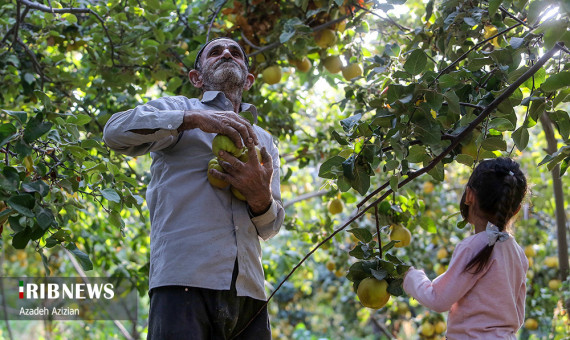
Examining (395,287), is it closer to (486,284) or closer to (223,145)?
(486,284)

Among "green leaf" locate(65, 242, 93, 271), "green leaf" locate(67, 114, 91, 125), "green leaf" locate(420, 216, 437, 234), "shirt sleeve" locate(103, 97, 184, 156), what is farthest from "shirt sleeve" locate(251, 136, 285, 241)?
"green leaf" locate(420, 216, 437, 234)

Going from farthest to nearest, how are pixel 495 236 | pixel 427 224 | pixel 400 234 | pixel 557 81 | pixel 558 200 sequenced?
1. pixel 558 200
2. pixel 427 224
3. pixel 400 234
4. pixel 495 236
5. pixel 557 81

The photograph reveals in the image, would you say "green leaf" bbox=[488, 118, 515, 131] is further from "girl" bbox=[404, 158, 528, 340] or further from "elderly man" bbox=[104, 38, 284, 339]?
"elderly man" bbox=[104, 38, 284, 339]

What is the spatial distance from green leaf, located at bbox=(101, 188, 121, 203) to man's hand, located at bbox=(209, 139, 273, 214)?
14.1 inches

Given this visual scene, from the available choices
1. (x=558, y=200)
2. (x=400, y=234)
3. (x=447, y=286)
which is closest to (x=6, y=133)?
(x=447, y=286)

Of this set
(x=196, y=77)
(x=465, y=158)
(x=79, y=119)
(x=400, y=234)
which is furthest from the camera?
(x=400, y=234)

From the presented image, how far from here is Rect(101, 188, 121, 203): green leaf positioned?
2.02m

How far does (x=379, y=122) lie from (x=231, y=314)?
2.38 ft

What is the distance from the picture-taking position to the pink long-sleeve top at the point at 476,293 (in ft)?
6.09

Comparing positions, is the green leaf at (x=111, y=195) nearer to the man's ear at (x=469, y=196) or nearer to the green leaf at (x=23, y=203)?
the green leaf at (x=23, y=203)

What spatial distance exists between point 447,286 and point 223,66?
110 cm

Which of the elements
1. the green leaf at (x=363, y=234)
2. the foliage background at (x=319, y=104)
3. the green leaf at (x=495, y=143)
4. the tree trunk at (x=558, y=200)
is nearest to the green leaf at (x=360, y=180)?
the foliage background at (x=319, y=104)

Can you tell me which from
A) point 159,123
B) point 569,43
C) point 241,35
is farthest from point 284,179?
point 569,43

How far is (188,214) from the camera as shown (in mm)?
1905
